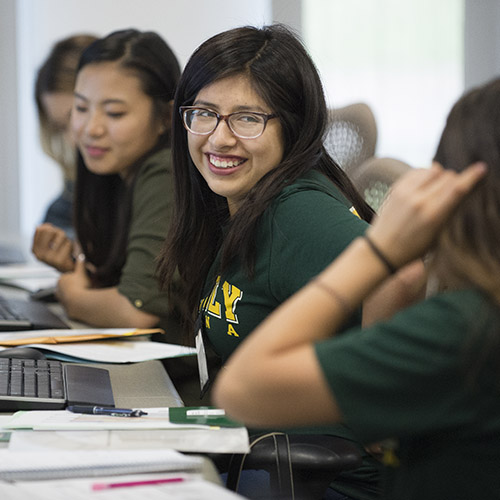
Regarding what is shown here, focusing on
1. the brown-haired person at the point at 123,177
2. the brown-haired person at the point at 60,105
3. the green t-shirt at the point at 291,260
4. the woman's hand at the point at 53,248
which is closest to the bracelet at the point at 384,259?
the green t-shirt at the point at 291,260

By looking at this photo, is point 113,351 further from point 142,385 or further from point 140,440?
point 140,440

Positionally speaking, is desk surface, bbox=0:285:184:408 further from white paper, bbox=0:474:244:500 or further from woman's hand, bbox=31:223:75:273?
woman's hand, bbox=31:223:75:273

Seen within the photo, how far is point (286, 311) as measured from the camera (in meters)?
0.74

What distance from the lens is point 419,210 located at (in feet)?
2.34

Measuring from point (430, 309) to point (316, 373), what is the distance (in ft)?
0.36

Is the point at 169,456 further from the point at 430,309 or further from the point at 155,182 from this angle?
the point at 155,182

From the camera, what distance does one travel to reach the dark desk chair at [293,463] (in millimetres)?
1012

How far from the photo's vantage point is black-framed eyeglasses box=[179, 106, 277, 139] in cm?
129

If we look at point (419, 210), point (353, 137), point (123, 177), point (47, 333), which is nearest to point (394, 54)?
point (353, 137)

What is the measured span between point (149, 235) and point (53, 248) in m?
0.48

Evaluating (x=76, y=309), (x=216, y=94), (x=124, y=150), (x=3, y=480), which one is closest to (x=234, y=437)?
(x=3, y=480)

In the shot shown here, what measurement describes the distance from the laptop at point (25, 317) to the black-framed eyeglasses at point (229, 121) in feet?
2.04

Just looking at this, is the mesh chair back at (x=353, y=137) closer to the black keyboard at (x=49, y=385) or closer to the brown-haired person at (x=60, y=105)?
the black keyboard at (x=49, y=385)

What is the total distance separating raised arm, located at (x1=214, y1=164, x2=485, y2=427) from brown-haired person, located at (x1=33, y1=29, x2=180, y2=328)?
42.0 inches
